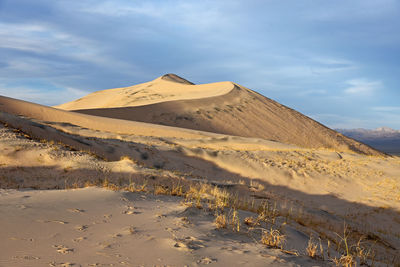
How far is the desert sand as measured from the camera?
3031 millimetres

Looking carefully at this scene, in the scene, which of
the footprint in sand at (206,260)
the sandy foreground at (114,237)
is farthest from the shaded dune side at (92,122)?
the footprint in sand at (206,260)

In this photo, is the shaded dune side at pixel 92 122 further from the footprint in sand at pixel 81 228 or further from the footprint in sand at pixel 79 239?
the footprint in sand at pixel 79 239

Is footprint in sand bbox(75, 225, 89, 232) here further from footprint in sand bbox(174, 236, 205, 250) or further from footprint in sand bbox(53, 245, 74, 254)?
footprint in sand bbox(174, 236, 205, 250)

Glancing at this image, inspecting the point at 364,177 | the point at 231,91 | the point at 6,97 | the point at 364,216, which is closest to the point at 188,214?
the point at 364,216

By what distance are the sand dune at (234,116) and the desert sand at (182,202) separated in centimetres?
903

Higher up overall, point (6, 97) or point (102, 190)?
point (6, 97)

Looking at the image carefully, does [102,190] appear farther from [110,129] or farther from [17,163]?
[110,129]

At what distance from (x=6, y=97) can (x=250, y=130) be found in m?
22.3

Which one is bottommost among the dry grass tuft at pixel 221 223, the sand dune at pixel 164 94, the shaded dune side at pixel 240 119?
the dry grass tuft at pixel 221 223

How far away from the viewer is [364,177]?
14305 mm

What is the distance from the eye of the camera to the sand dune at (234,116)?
3309cm

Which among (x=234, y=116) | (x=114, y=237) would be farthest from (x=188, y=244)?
A: (x=234, y=116)

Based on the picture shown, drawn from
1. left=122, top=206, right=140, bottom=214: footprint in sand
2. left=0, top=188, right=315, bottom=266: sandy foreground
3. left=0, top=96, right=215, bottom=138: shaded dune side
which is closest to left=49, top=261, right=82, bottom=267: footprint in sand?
left=0, top=188, right=315, bottom=266: sandy foreground

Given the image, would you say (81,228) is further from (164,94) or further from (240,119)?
(164,94)
